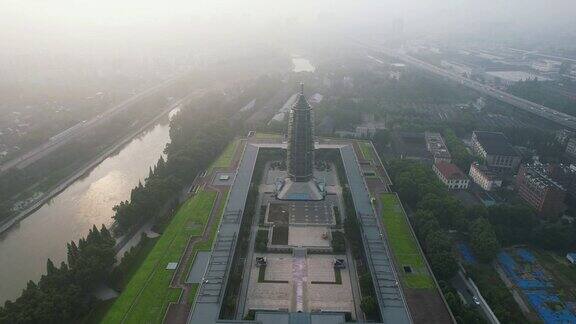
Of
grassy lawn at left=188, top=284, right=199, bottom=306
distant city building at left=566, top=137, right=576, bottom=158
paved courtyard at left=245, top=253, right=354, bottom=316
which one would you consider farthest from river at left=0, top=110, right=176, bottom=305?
distant city building at left=566, top=137, right=576, bottom=158

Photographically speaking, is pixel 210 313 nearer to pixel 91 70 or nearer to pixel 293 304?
pixel 293 304

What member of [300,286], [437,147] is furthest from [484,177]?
[300,286]

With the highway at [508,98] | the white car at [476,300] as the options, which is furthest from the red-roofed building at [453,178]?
the highway at [508,98]

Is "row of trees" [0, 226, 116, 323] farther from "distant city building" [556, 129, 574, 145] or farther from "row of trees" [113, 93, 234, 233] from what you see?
"distant city building" [556, 129, 574, 145]

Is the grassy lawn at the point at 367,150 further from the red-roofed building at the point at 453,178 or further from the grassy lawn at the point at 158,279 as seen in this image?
the grassy lawn at the point at 158,279

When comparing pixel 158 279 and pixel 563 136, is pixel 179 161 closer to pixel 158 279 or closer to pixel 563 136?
pixel 158 279

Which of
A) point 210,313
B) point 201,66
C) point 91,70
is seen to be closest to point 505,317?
point 210,313
